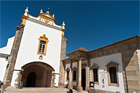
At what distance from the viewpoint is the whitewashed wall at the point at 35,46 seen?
13.2 metres

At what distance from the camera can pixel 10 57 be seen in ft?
43.5

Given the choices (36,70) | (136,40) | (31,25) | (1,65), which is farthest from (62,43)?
(136,40)

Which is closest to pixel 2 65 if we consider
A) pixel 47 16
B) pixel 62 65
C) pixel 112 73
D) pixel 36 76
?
pixel 36 76

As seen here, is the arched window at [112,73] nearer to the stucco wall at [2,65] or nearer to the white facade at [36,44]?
the white facade at [36,44]

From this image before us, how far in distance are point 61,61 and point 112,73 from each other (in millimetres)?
8631

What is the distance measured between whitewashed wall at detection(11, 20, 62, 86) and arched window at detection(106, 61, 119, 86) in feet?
27.2

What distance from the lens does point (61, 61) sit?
52.1 feet

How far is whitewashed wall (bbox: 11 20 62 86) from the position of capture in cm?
1320

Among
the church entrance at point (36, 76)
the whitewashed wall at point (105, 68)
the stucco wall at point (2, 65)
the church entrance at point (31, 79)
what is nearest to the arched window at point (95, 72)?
the whitewashed wall at point (105, 68)

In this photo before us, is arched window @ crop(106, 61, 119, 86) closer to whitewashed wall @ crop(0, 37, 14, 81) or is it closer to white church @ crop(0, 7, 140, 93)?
white church @ crop(0, 7, 140, 93)

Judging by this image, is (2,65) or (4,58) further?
(4,58)

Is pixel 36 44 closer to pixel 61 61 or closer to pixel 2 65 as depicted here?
pixel 61 61

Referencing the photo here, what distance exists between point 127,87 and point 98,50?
4.21m

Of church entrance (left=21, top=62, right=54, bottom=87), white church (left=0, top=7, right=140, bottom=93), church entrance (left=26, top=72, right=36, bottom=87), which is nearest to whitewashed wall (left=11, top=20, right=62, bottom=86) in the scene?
white church (left=0, top=7, right=140, bottom=93)
